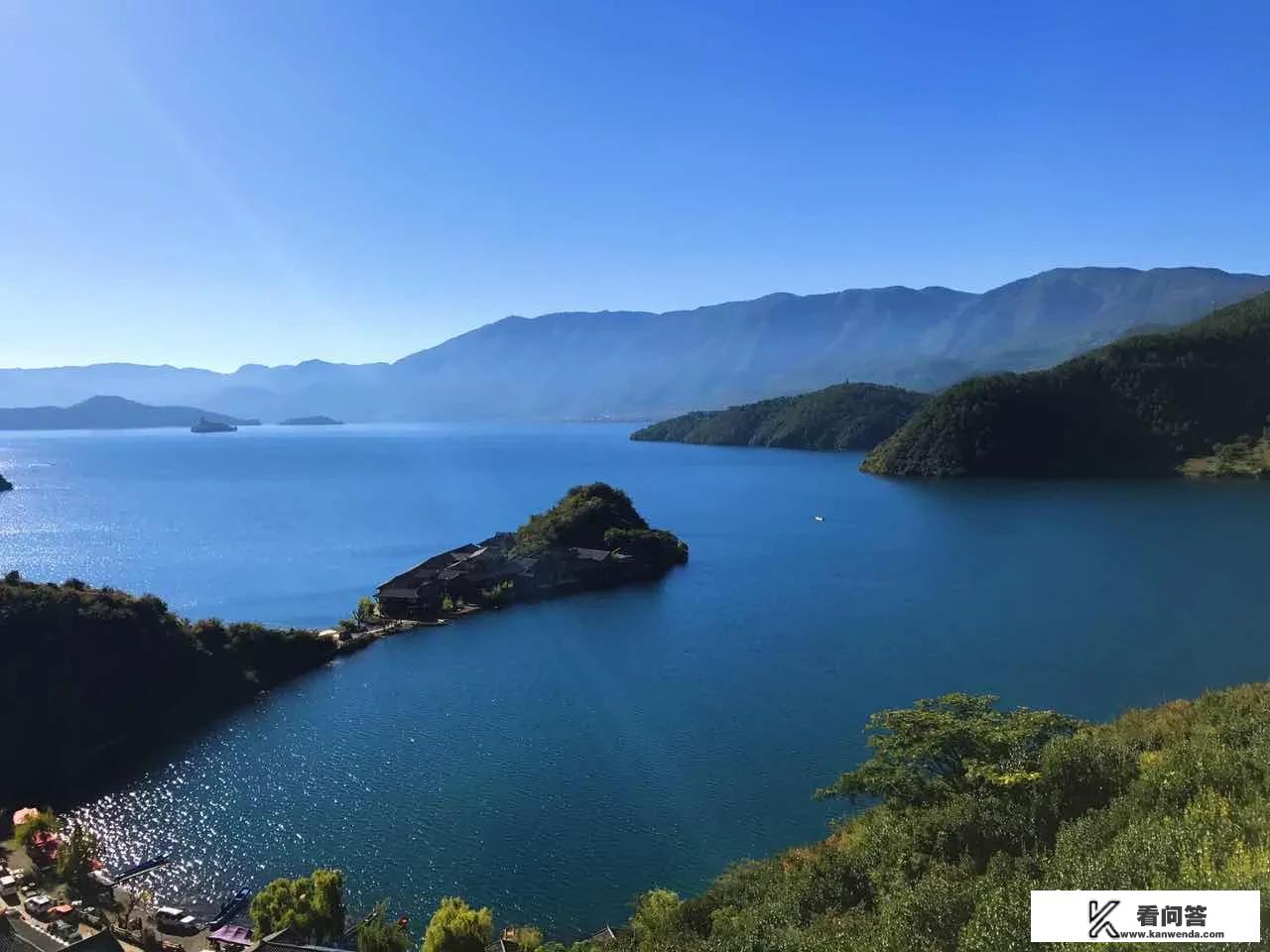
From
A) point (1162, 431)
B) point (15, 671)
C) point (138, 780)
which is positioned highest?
point (1162, 431)

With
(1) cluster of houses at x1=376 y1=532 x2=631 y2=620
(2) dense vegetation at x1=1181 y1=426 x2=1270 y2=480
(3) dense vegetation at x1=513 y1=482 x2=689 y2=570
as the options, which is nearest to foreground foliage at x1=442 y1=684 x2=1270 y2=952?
(1) cluster of houses at x1=376 y1=532 x2=631 y2=620

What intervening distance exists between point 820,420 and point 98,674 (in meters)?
109

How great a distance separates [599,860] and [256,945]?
18.5ft

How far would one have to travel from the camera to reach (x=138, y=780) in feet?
60.5

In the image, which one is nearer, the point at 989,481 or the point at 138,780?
the point at 138,780

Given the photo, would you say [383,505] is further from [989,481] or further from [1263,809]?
[1263,809]

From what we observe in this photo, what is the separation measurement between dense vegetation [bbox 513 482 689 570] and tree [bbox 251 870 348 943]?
85.0ft

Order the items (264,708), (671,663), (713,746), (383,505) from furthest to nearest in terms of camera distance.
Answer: (383,505)
(671,663)
(264,708)
(713,746)

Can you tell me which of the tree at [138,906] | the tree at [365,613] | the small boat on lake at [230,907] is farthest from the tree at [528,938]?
the tree at [365,613]

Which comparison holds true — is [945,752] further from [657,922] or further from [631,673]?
[631,673]

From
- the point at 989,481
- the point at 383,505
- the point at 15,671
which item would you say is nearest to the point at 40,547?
the point at 383,505

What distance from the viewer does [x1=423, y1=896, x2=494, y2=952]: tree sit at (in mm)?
10664

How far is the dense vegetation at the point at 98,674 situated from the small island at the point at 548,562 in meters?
8.67

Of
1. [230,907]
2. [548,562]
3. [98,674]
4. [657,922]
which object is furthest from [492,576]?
[657,922]
